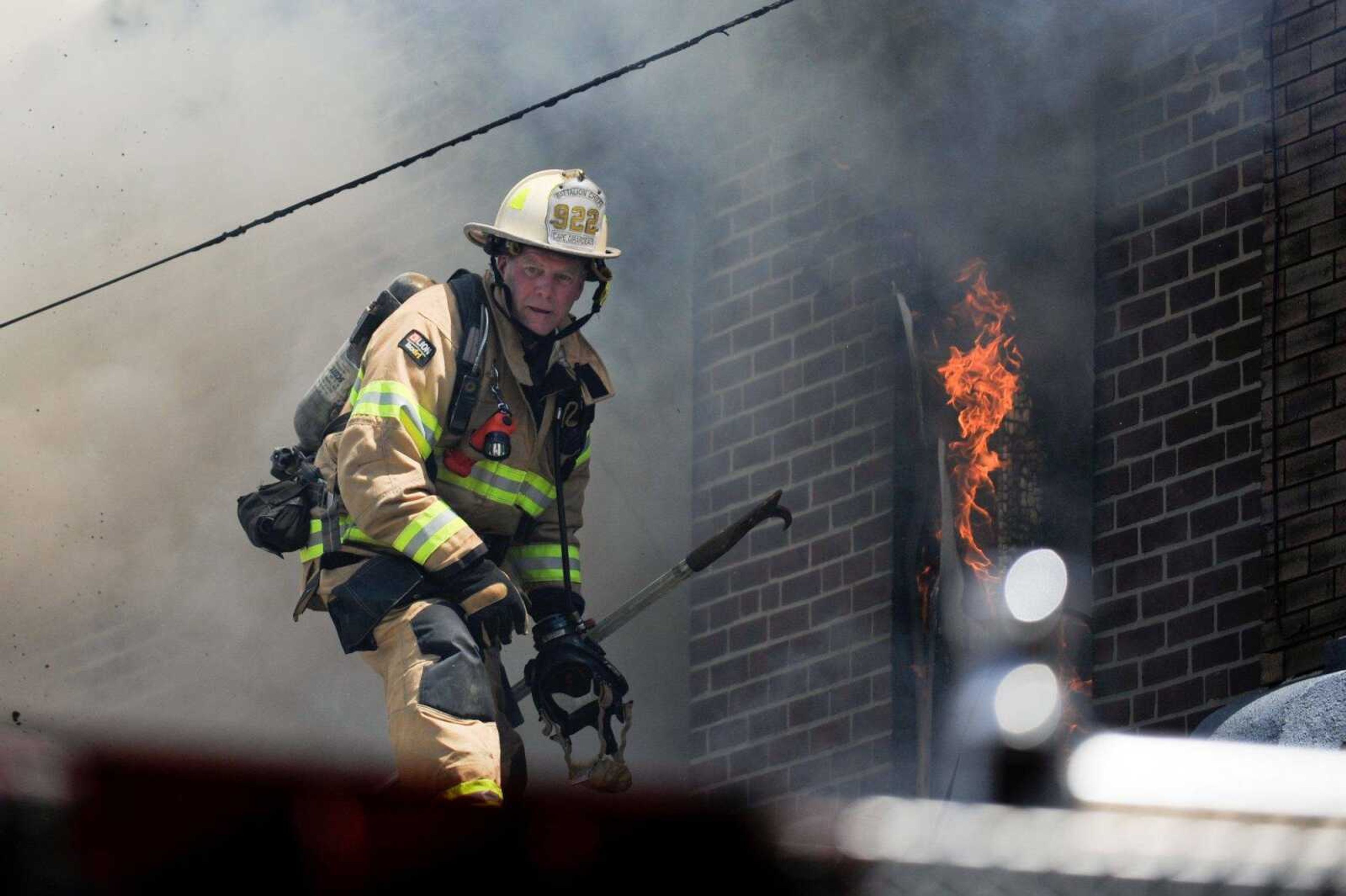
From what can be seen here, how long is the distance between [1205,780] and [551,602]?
192 inches

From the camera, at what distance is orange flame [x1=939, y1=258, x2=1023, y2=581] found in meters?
8.80

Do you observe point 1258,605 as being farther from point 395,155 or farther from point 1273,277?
point 395,155

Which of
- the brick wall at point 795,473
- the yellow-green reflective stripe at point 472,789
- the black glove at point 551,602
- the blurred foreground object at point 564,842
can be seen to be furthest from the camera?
Result: the brick wall at point 795,473

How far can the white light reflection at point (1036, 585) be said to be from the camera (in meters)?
7.49

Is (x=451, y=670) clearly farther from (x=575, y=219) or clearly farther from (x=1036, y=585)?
(x=1036, y=585)

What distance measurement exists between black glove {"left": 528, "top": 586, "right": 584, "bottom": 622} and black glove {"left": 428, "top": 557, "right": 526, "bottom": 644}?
0.46 metres

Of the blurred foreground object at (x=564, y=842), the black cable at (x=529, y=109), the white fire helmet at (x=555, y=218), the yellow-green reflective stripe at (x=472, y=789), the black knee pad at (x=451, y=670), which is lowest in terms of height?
the blurred foreground object at (x=564, y=842)

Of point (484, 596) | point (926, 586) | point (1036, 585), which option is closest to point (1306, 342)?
point (1036, 585)

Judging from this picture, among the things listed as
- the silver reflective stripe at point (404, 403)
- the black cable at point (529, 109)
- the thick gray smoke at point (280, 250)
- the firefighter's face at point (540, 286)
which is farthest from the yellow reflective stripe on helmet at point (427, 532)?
the thick gray smoke at point (280, 250)

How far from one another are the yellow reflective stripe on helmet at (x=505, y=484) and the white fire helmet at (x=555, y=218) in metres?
0.61

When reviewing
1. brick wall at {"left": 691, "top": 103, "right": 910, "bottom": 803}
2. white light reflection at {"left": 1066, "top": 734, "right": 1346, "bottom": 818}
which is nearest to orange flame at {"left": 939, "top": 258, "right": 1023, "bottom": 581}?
brick wall at {"left": 691, "top": 103, "right": 910, "bottom": 803}

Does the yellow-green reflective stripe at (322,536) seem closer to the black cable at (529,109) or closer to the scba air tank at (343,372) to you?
the scba air tank at (343,372)

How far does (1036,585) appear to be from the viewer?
7531mm

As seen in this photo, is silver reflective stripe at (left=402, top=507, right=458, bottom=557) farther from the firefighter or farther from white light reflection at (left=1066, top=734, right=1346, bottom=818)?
white light reflection at (left=1066, top=734, right=1346, bottom=818)
